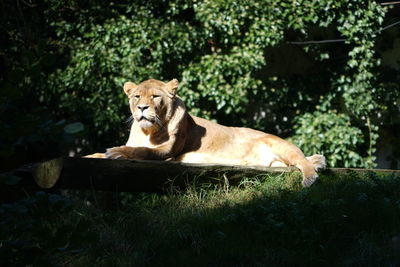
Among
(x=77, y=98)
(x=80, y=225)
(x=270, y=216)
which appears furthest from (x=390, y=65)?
(x=80, y=225)

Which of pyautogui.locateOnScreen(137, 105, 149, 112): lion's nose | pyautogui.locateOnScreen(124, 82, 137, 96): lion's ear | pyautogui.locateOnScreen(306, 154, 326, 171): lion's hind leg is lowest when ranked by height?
pyautogui.locateOnScreen(306, 154, 326, 171): lion's hind leg

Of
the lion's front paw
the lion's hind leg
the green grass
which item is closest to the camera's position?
the green grass

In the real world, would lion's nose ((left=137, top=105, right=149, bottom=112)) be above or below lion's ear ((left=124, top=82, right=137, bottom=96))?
below

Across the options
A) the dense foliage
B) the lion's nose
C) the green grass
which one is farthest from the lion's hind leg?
the dense foliage

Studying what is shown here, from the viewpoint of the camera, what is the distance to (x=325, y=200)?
5121 mm

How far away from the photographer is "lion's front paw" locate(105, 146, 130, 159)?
560 centimetres

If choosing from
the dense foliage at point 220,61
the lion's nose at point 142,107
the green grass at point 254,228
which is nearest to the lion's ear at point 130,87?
the lion's nose at point 142,107

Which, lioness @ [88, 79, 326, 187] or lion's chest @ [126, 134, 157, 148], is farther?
lion's chest @ [126, 134, 157, 148]

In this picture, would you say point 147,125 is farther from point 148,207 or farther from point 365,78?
point 365,78

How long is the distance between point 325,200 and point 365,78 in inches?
241

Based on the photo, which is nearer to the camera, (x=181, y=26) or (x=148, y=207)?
(x=148, y=207)

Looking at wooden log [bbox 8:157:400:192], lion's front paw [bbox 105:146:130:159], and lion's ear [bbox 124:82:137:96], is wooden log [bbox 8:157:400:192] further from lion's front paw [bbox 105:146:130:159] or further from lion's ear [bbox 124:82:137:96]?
lion's ear [bbox 124:82:137:96]

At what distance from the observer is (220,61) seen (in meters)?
10.4

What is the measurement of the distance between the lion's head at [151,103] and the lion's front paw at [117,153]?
1.60 ft
